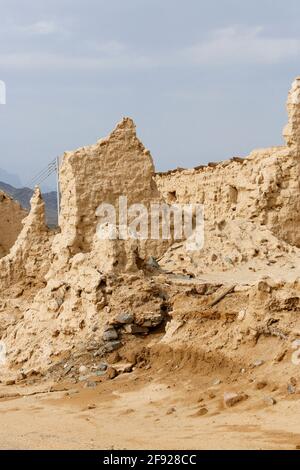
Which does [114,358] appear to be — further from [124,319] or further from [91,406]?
[91,406]

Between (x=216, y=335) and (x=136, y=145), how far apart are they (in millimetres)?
6803

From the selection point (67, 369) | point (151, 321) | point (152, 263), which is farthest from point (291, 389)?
point (152, 263)

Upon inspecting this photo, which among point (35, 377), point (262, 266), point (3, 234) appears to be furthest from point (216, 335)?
point (3, 234)

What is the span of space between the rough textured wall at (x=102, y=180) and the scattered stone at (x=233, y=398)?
689 cm

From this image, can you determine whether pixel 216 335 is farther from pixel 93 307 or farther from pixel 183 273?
pixel 183 273

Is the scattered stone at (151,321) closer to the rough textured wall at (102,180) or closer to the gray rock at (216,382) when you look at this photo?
the gray rock at (216,382)

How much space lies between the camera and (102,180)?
558 inches

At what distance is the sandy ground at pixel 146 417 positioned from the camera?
6031 mm

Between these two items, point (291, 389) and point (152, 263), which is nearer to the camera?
point (291, 389)

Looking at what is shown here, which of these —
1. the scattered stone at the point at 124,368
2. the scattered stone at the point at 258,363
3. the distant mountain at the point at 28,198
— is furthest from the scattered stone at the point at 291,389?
the distant mountain at the point at 28,198

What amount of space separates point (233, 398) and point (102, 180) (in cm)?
778

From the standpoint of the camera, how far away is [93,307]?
991 cm

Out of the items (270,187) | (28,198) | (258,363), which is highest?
(28,198)
